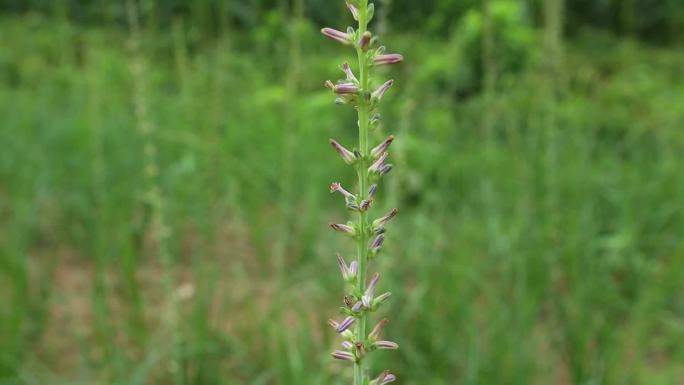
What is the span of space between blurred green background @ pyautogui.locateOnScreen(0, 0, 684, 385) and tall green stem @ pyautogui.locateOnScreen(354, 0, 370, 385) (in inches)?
65.7

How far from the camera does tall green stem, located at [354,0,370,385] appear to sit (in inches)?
34.1

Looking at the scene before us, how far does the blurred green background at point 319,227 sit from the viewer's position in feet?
9.64

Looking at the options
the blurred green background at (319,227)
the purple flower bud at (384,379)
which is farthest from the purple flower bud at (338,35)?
the blurred green background at (319,227)

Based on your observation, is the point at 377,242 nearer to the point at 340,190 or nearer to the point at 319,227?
the point at 340,190

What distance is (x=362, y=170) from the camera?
0.90m

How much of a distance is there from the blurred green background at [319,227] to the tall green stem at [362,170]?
167 cm

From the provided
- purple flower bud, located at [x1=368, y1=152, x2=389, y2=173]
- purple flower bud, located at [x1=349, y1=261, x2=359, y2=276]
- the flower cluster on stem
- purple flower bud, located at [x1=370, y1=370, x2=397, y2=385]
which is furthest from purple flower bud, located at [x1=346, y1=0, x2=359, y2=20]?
purple flower bud, located at [x1=370, y1=370, x2=397, y2=385]

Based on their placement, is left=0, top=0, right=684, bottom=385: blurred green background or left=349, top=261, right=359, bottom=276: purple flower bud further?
left=0, top=0, right=684, bottom=385: blurred green background

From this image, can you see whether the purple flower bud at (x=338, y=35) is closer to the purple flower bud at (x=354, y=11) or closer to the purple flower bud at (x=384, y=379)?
the purple flower bud at (x=354, y=11)

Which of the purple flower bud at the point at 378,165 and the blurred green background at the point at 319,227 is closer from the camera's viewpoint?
the purple flower bud at the point at 378,165

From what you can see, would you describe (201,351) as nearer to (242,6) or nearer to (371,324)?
(371,324)

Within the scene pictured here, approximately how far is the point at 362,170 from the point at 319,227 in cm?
335

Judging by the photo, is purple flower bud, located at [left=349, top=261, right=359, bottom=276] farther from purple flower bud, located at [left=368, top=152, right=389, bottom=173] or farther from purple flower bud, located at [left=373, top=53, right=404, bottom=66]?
purple flower bud, located at [left=373, top=53, right=404, bottom=66]

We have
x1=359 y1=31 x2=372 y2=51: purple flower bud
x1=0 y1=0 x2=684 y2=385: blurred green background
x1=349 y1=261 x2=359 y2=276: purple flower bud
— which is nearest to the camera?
x1=359 y1=31 x2=372 y2=51: purple flower bud
